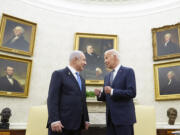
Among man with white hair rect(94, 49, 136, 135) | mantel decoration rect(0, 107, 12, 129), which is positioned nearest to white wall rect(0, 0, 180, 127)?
mantel decoration rect(0, 107, 12, 129)

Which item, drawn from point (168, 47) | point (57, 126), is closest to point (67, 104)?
point (57, 126)

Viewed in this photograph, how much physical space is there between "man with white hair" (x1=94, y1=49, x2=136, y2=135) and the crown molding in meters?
4.78

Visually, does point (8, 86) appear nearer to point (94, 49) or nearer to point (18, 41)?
point (18, 41)

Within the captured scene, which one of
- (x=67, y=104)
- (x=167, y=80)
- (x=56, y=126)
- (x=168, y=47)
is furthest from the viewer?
(x=168, y=47)

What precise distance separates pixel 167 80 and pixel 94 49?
2.59 meters

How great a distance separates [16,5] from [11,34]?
1.04 m

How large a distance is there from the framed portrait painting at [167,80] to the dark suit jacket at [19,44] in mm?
4191

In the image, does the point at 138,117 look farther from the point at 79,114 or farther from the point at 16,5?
the point at 16,5

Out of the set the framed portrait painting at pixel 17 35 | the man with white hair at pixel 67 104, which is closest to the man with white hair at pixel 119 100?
the man with white hair at pixel 67 104

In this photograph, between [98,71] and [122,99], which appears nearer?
[122,99]

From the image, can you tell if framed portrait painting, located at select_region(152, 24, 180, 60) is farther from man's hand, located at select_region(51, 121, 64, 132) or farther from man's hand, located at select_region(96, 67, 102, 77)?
man's hand, located at select_region(51, 121, 64, 132)

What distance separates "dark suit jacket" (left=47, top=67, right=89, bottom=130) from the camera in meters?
2.38

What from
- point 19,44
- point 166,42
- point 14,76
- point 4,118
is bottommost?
point 4,118

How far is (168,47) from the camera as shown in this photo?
20.4 ft
